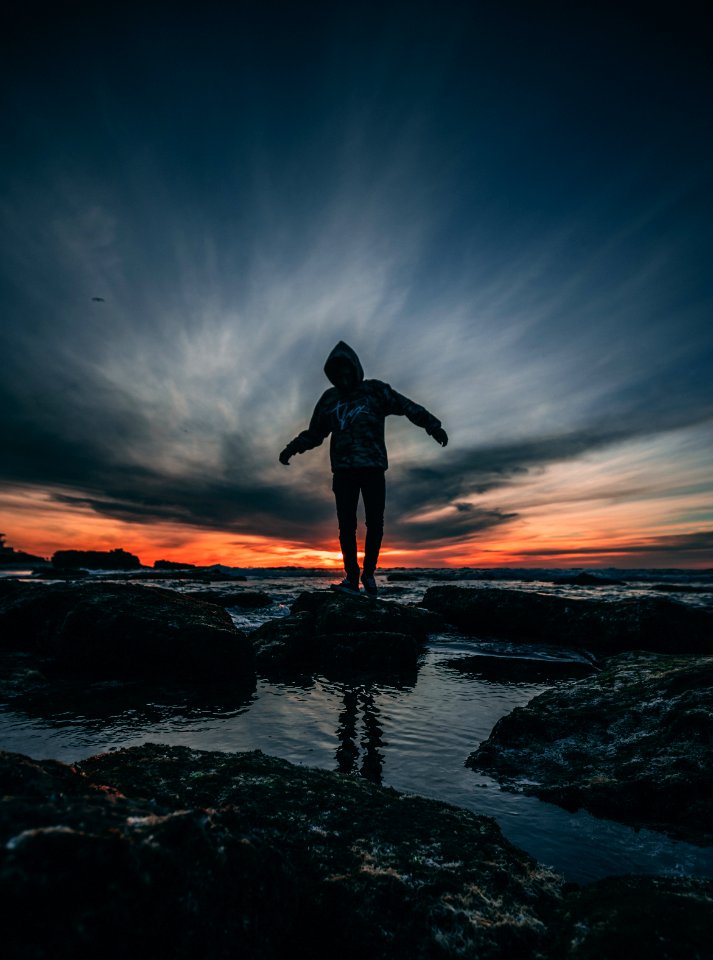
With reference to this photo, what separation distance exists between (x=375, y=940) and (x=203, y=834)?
0.61 m

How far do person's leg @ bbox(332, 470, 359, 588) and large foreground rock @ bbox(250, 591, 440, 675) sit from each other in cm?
122

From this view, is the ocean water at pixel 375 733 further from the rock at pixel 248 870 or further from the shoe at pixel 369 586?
the shoe at pixel 369 586

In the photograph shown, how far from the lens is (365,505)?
8.51 meters

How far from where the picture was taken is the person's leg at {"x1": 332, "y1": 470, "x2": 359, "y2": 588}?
8.46 m

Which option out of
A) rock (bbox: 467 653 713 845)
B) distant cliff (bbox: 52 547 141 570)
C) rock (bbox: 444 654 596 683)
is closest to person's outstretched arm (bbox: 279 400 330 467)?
rock (bbox: 444 654 596 683)

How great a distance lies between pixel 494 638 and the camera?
26.9 ft

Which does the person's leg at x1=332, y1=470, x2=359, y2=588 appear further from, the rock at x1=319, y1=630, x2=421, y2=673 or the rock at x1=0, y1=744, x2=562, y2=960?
the rock at x1=0, y1=744, x2=562, y2=960

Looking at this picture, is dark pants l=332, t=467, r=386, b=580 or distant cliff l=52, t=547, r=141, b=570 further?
distant cliff l=52, t=547, r=141, b=570

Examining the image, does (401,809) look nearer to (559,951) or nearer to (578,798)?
(559,951)

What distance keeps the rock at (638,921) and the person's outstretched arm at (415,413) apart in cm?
724

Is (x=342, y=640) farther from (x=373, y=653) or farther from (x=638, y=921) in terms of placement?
(x=638, y=921)

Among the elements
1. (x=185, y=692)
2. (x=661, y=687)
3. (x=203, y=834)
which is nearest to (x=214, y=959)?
(x=203, y=834)

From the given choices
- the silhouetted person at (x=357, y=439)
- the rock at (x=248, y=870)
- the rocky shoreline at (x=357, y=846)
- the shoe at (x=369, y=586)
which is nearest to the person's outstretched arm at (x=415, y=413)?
the silhouetted person at (x=357, y=439)

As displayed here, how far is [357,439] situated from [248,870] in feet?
24.1
